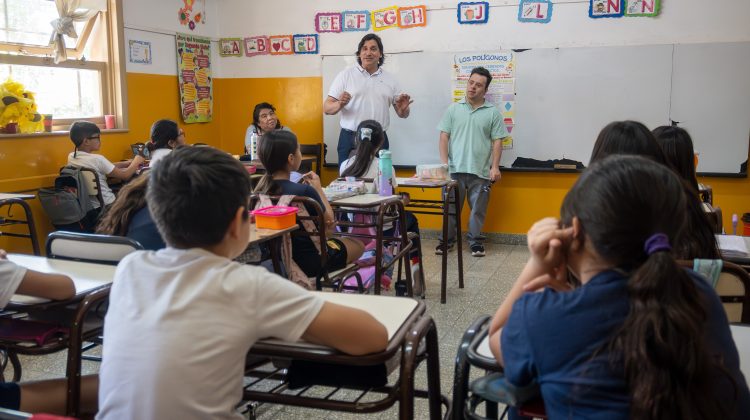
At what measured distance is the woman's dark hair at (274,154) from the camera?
10.5 feet

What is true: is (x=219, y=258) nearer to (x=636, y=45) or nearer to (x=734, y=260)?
Answer: (x=734, y=260)

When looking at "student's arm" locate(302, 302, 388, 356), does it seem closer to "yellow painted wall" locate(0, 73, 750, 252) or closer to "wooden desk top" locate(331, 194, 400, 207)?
"wooden desk top" locate(331, 194, 400, 207)

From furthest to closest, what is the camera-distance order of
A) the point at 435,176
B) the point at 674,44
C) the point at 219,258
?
1. the point at 674,44
2. the point at 435,176
3. the point at 219,258

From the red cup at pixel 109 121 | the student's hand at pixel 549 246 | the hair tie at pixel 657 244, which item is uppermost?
the red cup at pixel 109 121

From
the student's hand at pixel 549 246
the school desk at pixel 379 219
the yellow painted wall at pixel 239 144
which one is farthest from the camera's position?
the yellow painted wall at pixel 239 144

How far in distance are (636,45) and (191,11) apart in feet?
13.2

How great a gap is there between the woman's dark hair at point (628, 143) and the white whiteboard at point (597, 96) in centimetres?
361

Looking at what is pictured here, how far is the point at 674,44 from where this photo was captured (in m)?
5.25

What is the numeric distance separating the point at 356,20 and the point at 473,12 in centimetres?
110

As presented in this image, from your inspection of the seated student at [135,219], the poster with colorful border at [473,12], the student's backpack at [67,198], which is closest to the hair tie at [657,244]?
the seated student at [135,219]

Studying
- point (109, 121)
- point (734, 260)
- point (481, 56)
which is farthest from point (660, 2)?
point (109, 121)

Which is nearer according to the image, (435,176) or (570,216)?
(570,216)

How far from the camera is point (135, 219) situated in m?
2.32

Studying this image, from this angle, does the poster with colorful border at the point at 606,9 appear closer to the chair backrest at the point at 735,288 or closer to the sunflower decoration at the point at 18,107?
the chair backrest at the point at 735,288
